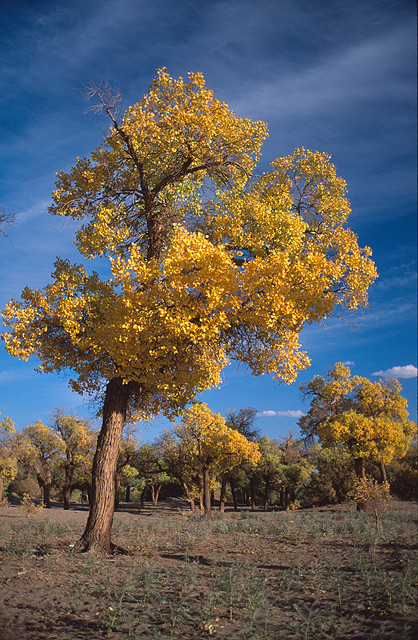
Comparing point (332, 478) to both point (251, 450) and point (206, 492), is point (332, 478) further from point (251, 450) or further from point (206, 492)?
point (206, 492)

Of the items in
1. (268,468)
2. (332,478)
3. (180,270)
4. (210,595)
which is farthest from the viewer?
(268,468)

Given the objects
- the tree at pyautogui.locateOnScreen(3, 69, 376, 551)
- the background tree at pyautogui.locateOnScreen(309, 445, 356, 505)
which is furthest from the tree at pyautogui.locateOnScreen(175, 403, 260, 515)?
the background tree at pyautogui.locateOnScreen(309, 445, 356, 505)

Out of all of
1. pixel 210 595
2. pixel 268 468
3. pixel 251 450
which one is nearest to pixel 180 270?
pixel 210 595

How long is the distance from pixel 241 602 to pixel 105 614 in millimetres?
1735

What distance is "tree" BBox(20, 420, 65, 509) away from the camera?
28.5 metres

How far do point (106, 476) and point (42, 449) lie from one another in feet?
76.6

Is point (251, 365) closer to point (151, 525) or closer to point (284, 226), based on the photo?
point (284, 226)

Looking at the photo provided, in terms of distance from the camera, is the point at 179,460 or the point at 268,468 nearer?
the point at 179,460

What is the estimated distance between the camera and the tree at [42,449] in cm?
2850

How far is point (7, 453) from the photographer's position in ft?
93.7

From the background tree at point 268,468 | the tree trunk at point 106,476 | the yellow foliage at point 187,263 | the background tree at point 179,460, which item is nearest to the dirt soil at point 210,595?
the tree trunk at point 106,476

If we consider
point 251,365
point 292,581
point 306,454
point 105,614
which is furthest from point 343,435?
point 306,454

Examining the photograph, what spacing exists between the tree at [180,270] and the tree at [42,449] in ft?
67.4

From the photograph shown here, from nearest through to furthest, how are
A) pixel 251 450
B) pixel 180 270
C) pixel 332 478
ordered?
pixel 180 270 → pixel 251 450 → pixel 332 478
